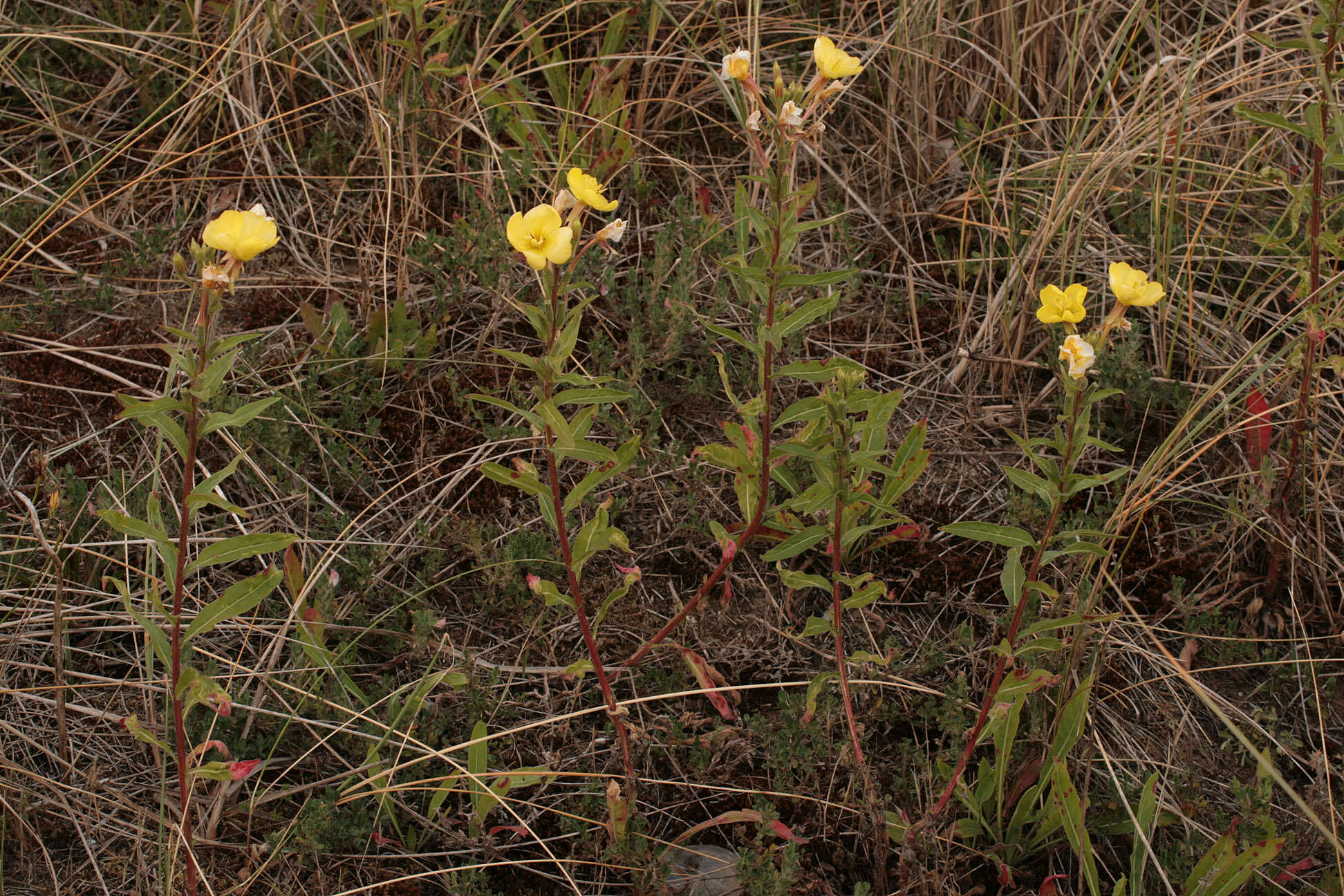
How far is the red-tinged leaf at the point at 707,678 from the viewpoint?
7.06ft

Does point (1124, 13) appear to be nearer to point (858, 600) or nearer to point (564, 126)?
point (564, 126)

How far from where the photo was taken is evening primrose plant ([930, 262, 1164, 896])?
1.71 meters

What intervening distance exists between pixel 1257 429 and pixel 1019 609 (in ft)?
3.64

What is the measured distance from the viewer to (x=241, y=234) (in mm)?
1492

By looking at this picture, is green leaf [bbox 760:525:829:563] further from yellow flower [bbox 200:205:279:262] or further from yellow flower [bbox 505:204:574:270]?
yellow flower [bbox 200:205:279:262]

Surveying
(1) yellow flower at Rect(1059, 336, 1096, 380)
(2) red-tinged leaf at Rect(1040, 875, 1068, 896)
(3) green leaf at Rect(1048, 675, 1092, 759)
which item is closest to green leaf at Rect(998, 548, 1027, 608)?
(3) green leaf at Rect(1048, 675, 1092, 759)

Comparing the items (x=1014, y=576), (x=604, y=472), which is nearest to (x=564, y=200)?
(x=604, y=472)

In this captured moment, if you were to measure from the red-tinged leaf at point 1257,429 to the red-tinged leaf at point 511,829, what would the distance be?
1.92 m

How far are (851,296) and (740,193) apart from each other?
1125 millimetres

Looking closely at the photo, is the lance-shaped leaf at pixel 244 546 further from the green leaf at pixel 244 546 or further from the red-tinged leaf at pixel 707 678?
the red-tinged leaf at pixel 707 678

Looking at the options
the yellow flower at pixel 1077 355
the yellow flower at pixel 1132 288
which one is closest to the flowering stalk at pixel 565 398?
the yellow flower at pixel 1077 355

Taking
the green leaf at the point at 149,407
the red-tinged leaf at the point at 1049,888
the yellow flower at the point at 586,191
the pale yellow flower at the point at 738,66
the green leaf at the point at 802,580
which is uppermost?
the pale yellow flower at the point at 738,66

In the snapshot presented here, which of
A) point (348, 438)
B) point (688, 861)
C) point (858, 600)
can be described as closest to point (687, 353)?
point (348, 438)

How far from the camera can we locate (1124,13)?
11.7 ft
